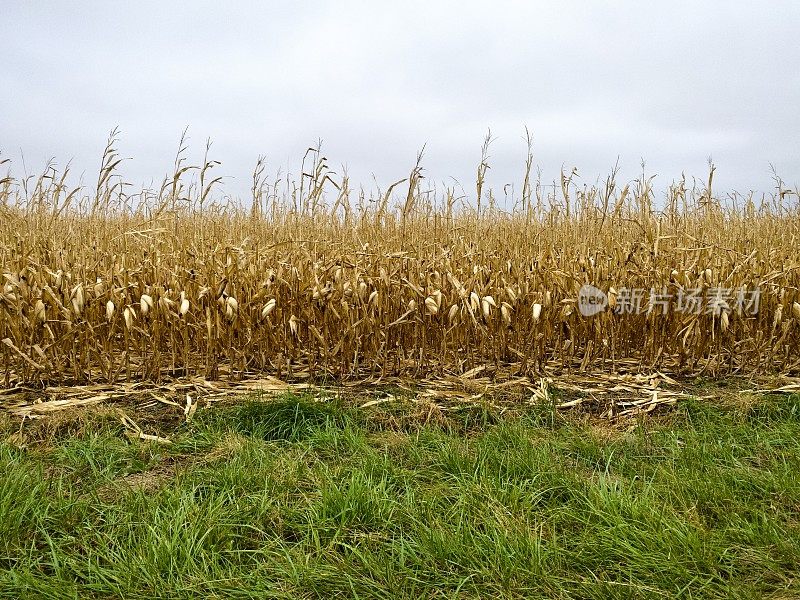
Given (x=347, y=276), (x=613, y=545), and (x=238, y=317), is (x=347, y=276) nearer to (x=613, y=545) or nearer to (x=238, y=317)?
(x=238, y=317)

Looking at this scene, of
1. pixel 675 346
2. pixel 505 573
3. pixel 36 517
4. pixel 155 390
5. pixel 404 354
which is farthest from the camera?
pixel 675 346

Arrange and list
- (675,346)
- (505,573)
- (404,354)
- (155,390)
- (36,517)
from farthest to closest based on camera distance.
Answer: (675,346)
(404,354)
(155,390)
(36,517)
(505,573)

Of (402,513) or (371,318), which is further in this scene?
(371,318)

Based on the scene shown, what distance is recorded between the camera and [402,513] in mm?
2178

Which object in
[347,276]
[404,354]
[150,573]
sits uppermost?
[347,276]

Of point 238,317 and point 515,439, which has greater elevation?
point 238,317

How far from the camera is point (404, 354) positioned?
387cm

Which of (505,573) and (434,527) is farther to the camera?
(434,527)

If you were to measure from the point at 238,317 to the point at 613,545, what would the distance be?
2500mm

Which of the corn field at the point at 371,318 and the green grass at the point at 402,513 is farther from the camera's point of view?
the corn field at the point at 371,318

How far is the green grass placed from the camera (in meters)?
1.84

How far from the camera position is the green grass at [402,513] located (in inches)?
72.6

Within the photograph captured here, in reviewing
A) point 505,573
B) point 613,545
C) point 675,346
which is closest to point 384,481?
point 505,573

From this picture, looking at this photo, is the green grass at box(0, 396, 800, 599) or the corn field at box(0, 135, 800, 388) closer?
the green grass at box(0, 396, 800, 599)
